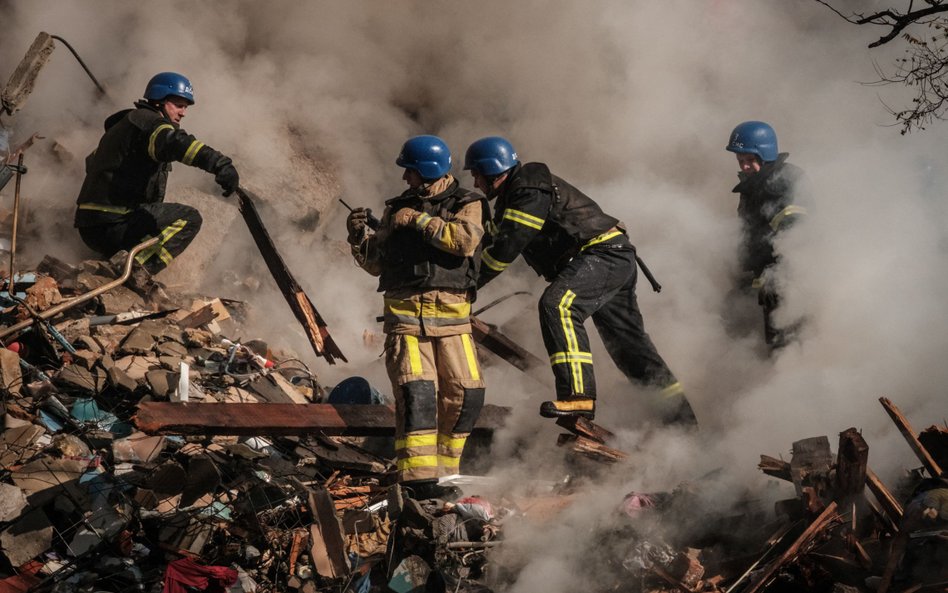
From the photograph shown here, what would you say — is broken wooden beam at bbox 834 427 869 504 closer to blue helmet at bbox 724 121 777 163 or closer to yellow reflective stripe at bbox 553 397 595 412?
yellow reflective stripe at bbox 553 397 595 412

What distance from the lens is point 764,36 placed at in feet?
31.4

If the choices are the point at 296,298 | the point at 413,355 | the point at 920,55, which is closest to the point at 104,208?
the point at 296,298

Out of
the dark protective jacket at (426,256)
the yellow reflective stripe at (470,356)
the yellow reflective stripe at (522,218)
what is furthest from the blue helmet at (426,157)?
the yellow reflective stripe at (470,356)

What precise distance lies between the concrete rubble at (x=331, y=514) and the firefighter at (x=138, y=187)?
138 cm

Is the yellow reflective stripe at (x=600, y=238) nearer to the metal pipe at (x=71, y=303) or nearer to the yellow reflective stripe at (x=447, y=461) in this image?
the yellow reflective stripe at (x=447, y=461)

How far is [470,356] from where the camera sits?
4.70m

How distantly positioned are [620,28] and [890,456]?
20.6ft

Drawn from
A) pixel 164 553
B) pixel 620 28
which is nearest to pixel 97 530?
pixel 164 553

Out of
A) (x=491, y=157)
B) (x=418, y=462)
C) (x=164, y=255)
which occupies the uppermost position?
(x=164, y=255)

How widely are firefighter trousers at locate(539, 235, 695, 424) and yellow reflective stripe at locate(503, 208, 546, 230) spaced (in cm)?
37

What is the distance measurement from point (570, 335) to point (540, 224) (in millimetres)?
616

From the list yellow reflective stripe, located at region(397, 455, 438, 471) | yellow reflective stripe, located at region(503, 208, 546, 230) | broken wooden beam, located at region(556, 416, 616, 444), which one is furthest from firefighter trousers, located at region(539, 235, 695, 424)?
yellow reflective stripe, located at region(397, 455, 438, 471)

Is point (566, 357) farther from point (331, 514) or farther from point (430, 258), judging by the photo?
point (331, 514)

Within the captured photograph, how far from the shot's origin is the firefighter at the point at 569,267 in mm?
4828
